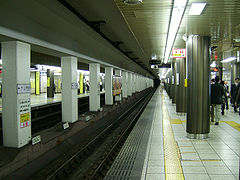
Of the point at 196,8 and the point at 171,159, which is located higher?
the point at 196,8

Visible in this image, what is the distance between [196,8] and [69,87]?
5.16m

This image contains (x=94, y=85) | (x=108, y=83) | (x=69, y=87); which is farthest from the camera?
(x=108, y=83)

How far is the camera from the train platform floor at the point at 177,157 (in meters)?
3.79

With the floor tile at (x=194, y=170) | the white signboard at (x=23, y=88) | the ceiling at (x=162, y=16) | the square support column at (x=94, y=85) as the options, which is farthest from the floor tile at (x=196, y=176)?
the square support column at (x=94, y=85)

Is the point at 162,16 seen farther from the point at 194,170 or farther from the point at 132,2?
the point at 194,170

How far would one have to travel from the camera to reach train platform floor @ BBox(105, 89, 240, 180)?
3.79m

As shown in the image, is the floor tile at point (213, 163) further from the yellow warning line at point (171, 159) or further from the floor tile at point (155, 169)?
the floor tile at point (155, 169)

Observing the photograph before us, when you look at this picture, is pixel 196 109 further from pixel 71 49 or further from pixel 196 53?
pixel 71 49

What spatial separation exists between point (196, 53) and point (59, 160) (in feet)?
14.5

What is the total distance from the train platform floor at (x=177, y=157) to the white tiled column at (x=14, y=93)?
2384 millimetres

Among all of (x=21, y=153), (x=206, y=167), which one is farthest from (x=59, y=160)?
(x=206, y=167)

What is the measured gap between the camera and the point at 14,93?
5.02m

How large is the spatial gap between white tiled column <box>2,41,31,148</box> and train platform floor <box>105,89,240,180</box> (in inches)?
93.9

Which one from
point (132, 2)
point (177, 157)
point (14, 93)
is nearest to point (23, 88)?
point (14, 93)
